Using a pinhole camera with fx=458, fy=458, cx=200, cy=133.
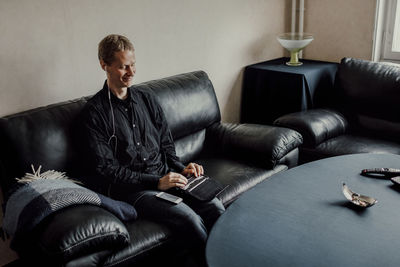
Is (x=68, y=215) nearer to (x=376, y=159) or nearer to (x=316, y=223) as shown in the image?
(x=316, y=223)

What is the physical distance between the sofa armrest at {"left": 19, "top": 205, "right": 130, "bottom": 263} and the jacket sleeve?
1.05 ft

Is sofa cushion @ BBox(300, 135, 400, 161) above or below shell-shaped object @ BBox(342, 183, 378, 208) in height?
below

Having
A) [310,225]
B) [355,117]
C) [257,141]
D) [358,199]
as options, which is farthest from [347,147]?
[310,225]

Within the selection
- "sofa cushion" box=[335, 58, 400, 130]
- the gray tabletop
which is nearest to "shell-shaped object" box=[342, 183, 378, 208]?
the gray tabletop

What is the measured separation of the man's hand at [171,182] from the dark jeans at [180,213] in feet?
0.15

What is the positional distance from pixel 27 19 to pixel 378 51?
2722 millimetres

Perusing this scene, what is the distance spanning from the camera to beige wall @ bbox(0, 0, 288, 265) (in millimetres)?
2346

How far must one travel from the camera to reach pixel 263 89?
362cm

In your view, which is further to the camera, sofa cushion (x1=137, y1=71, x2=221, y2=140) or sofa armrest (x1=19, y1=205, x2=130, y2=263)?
sofa cushion (x1=137, y1=71, x2=221, y2=140)

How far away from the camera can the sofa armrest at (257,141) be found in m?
2.71

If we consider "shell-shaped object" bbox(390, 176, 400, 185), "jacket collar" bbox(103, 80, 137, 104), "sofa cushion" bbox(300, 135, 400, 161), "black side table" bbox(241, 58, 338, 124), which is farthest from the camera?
"black side table" bbox(241, 58, 338, 124)

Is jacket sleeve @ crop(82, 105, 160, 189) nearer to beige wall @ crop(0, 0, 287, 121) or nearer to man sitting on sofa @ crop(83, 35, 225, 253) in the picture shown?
man sitting on sofa @ crop(83, 35, 225, 253)

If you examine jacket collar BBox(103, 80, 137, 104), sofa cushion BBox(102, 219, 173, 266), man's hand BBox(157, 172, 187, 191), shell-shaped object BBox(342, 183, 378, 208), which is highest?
jacket collar BBox(103, 80, 137, 104)

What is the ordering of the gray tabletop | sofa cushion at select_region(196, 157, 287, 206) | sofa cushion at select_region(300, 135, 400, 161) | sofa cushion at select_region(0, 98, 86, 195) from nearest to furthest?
the gray tabletop < sofa cushion at select_region(0, 98, 86, 195) < sofa cushion at select_region(196, 157, 287, 206) < sofa cushion at select_region(300, 135, 400, 161)
